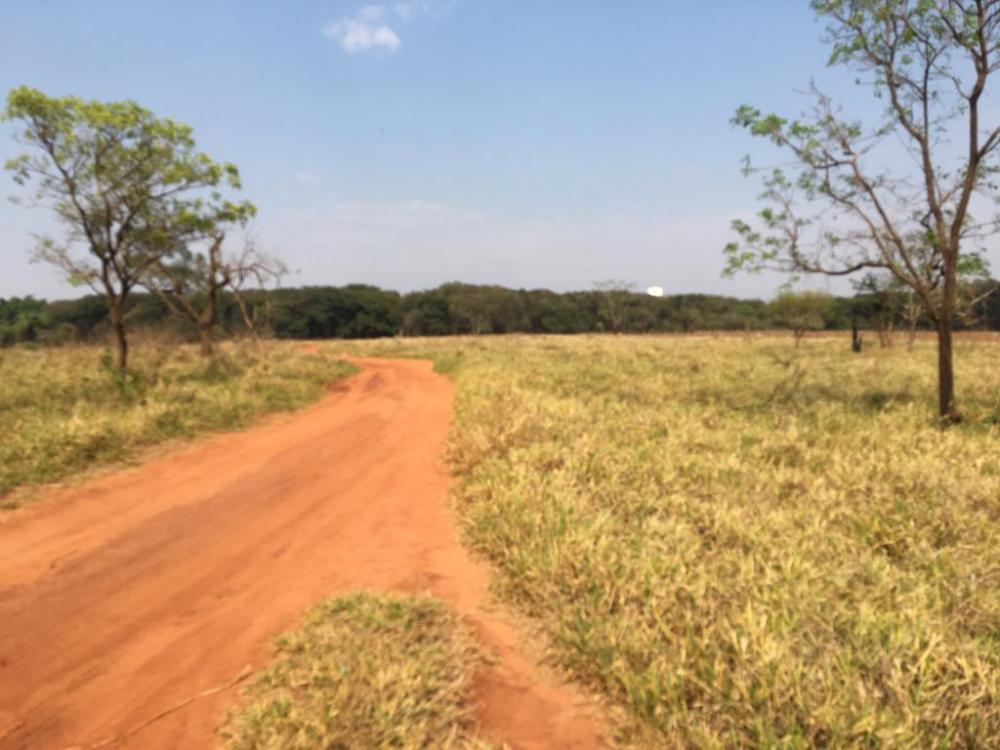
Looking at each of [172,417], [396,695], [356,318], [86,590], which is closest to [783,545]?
[396,695]

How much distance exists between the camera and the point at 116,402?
1066 centimetres

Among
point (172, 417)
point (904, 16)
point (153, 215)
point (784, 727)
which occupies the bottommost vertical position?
point (784, 727)

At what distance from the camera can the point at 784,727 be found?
2.74m

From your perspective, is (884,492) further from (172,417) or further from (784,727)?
(172,417)

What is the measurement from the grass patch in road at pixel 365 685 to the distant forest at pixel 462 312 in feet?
174

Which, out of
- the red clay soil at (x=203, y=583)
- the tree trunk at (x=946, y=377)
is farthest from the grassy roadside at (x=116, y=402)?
the tree trunk at (x=946, y=377)

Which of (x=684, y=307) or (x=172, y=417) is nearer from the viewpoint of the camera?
(x=172, y=417)

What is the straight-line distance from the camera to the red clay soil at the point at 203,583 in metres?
3.00

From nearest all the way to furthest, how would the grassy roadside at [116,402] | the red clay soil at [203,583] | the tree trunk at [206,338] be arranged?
the red clay soil at [203,583] < the grassy roadside at [116,402] < the tree trunk at [206,338]

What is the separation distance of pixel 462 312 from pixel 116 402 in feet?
218

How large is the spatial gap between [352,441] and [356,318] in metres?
65.5

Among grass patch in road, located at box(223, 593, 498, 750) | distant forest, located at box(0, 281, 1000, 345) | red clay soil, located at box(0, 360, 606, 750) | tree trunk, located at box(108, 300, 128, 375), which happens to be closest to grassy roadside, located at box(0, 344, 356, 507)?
tree trunk, located at box(108, 300, 128, 375)

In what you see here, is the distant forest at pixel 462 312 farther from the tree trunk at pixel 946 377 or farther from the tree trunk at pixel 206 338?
the tree trunk at pixel 946 377

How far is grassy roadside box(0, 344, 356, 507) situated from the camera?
7.32 m
